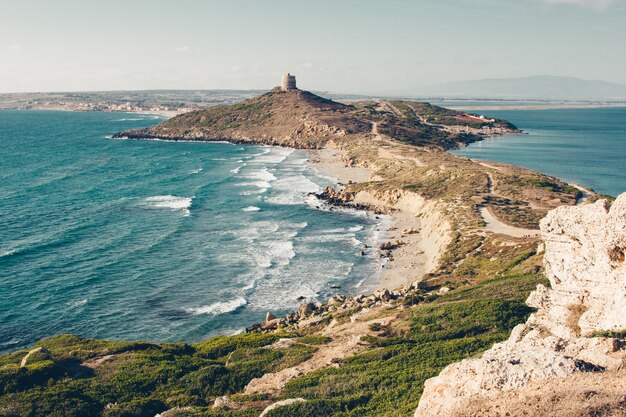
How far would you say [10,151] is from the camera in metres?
144

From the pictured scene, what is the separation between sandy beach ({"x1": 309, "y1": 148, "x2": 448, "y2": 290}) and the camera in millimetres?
53594

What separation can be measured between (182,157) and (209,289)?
94.6 m

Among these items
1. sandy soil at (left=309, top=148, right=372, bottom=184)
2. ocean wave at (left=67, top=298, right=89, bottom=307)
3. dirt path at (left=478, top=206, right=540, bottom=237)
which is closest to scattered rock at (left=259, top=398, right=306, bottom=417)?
ocean wave at (left=67, top=298, right=89, bottom=307)

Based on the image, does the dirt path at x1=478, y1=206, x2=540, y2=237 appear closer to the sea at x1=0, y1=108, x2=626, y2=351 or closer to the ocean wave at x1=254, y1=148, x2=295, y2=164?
the sea at x1=0, y1=108, x2=626, y2=351

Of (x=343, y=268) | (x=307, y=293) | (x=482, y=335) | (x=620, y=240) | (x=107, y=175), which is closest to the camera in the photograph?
(x=620, y=240)

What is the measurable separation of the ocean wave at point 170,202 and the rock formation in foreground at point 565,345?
63.6m

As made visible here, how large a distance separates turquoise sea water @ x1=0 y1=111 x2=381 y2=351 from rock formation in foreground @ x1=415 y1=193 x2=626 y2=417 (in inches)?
1121

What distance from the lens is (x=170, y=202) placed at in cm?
8556

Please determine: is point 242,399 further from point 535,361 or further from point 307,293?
point 307,293

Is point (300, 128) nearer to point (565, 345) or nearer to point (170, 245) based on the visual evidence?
point (170, 245)

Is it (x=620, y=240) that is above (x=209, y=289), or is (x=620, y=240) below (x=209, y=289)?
above

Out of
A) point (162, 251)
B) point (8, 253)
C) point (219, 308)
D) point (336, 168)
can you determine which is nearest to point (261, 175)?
point (336, 168)

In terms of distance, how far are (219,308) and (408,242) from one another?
27458 mm

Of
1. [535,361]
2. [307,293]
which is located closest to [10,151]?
[307,293]
